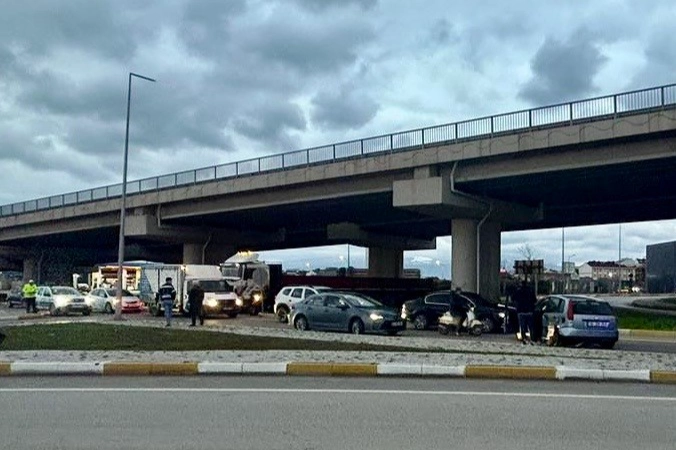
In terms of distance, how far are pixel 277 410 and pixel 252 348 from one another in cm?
739

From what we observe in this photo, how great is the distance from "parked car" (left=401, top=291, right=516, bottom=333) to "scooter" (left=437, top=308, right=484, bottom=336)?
1.14 feet

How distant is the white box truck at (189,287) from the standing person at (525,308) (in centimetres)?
1695

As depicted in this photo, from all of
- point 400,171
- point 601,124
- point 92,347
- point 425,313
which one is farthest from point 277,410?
point 400,171

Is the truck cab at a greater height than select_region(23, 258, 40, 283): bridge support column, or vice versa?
select_region(23, 258, 40, 283): bridge support column

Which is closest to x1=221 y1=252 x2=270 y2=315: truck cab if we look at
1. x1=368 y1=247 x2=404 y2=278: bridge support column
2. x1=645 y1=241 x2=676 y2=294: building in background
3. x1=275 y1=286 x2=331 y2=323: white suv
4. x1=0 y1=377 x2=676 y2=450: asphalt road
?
x1=275 y1=286 x2=331 y2=323: white suv

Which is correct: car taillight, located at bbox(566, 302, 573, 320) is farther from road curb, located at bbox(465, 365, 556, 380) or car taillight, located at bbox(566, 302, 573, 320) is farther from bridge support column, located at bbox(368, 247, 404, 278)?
bridge support column, located at bbox(368, 247, 404, 278)

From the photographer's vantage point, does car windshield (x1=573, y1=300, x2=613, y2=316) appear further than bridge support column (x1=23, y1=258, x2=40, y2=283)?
No

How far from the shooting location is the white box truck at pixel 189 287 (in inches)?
1352

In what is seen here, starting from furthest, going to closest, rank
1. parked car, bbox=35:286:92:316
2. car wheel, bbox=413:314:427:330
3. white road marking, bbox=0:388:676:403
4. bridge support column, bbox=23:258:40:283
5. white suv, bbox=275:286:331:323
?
1. bridge support column, bbox=23:258:40:283
2. parked car, bbox=35:286:92:316
3. white suv, bbox=275:286:331:323
4. car wheel, bbox=413:314:427:330
5. white road marking, bbox=0:388:676:403

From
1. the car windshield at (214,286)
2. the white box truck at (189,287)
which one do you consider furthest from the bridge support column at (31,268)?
the car windshield at (214,286)

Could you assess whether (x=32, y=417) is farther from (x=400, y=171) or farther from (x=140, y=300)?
(x=140, y=300)

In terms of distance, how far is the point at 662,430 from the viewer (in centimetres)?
828

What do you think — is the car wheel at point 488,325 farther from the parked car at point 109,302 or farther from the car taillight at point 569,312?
the parked car at point 109,302

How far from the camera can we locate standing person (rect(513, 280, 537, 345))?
19969 mm
